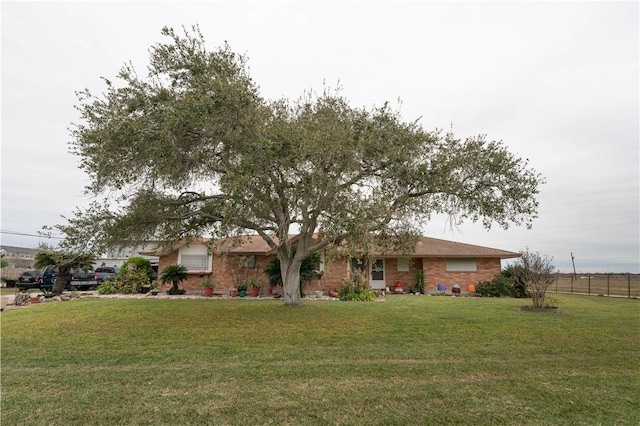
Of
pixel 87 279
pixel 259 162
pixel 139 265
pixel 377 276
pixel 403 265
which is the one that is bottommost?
pixel 87 279

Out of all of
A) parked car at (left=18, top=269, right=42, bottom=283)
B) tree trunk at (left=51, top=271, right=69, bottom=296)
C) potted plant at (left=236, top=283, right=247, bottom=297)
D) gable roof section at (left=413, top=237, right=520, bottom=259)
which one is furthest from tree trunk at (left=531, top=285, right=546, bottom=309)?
parked car at (left=18, top=269, right=42, bottom=283)

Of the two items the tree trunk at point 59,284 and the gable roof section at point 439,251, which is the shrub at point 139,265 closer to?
the gable roof section at point 439,251

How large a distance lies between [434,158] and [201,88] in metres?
7.50

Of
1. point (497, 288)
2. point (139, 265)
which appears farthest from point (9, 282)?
point (497, 288)

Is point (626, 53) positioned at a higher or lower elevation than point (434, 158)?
higher

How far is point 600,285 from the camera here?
25.8 m

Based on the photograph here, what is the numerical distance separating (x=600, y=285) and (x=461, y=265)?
12.3 metres

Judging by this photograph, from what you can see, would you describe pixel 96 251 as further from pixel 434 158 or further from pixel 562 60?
pixel 562 60

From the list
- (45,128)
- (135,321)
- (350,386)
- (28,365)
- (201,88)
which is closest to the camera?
(350,386)

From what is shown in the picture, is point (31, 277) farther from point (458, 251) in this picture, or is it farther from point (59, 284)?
point (458, 251)

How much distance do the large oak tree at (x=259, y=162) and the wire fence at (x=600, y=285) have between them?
13.6 metres

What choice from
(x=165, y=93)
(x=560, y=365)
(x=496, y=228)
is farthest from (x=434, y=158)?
(x=165, y=93)

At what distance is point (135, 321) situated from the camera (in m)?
10.8

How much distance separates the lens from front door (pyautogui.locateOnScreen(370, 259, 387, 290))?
23178 mm
